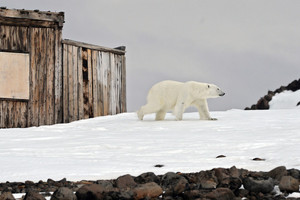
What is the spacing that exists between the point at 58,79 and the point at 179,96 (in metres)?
3.75

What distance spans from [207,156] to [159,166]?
0.93 metres

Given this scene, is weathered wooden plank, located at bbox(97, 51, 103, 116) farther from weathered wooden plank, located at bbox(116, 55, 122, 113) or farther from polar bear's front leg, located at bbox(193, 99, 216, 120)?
polar bear's front leg, located at bbox(193, 99, 216, 120)

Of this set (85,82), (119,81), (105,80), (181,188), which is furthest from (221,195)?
(119,81)

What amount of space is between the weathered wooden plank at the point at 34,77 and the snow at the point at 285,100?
968 cm

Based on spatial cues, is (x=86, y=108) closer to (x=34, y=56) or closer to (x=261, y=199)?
(x=34, y=56)

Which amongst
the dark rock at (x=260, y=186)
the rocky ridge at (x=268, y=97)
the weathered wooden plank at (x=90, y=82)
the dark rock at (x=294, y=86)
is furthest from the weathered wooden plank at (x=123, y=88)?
the dark rock at (x=260, y=186)

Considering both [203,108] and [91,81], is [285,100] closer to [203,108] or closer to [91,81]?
[203,108]

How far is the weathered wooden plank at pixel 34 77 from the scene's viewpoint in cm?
1148

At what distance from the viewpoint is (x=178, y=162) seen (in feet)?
15.4

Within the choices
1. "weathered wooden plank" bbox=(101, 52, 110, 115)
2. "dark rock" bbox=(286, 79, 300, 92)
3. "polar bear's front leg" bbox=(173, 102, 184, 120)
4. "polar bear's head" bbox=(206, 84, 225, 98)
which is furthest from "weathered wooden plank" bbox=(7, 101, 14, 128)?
"dark rock" bbox=(286, 79, 300, 92)

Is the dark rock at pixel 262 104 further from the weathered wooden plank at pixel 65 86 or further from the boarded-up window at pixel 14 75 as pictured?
the boarded-up window at pixel 14 75

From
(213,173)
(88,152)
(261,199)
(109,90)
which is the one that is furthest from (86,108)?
(261,199)

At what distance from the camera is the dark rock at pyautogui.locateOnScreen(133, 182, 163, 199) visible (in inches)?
111

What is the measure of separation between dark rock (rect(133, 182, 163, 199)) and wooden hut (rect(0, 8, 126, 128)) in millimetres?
9109
